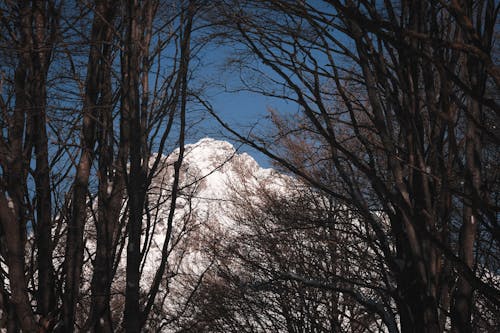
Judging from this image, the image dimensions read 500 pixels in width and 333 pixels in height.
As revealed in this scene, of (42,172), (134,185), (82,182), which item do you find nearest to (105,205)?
(82,182)

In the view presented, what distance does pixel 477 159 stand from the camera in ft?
8.00

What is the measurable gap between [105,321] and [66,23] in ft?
9.48

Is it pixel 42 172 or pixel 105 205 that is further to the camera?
Answer: pixel 105 205

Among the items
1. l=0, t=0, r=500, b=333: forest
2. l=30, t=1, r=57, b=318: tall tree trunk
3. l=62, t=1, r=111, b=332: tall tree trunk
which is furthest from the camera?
l=30, t=1, r=57, b=318: tall tree trunk

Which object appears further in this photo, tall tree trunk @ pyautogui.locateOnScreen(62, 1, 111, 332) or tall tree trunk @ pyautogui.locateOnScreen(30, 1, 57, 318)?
tall tree trunk @ pyautogui.locateOnScreen(30, 1, 57, 318)

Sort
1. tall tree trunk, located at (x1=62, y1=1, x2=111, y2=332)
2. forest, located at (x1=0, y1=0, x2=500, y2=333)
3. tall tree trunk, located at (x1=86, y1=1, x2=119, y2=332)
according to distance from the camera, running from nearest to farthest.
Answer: forest, located at (x1=0, y1=0, x2=500, y2=333) < tall tree trunk, located at (x1=62, y1=1, x2=111, y2=332) < tall tree trunk, located at (x1=86, y1=1, x2=119, y2=332)

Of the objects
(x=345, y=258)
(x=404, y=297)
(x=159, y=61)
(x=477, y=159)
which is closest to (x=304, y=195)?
(x=345, y=258)

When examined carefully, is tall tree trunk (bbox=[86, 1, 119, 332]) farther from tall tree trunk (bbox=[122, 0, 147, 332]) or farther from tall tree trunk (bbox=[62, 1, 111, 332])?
tall tree trunk (bbox=[122, 0, 147, 332])

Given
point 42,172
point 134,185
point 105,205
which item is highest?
point 42,172

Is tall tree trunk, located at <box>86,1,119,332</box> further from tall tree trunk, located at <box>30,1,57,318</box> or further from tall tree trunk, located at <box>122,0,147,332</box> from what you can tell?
tall tree trunk, located at <box>30,1,57,318</box>

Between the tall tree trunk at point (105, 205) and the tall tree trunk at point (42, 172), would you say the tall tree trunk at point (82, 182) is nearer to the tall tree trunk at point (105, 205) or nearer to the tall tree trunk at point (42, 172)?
the tall tree trunk at point (105, 205)

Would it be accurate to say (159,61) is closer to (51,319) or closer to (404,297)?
(51,319)

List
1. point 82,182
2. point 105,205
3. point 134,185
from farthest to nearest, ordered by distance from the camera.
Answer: point 105,205 < point 82,182 < point 134,185

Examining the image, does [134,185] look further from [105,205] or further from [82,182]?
[105,205]
